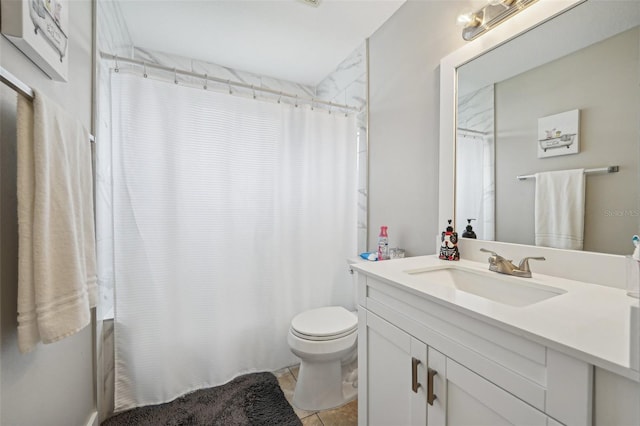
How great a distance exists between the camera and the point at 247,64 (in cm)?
225

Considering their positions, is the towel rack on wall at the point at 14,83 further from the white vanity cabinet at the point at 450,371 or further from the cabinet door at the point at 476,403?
the cabinet door at the point at 476,403

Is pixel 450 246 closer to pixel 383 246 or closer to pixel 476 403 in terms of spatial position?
pixel 383 246

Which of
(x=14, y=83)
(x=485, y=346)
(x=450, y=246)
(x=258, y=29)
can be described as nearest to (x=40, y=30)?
(x=14, y=83)

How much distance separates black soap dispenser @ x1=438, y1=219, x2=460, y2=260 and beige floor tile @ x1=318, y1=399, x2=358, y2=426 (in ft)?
3.33

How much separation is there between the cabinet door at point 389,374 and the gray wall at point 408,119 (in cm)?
64

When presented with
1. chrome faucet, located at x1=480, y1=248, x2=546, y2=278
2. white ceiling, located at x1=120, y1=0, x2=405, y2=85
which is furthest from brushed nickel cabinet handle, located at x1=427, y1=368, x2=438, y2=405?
white ceiling, located at x1=120, y1=0, x2=405, y2=85

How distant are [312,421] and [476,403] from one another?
3.54 ft

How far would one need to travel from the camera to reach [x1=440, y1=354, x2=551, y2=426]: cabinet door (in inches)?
22.9

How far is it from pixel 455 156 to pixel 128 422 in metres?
2.16

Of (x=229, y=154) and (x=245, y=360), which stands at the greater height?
(x=229, y=154)

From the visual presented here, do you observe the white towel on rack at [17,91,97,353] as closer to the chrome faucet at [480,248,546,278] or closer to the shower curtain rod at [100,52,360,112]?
the shower curtain rod at [100,52,360,112]

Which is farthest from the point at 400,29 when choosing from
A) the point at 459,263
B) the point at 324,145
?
the point at 459,263

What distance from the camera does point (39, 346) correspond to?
88 cm

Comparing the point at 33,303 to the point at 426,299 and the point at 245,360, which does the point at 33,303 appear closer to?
the point at 426,299
